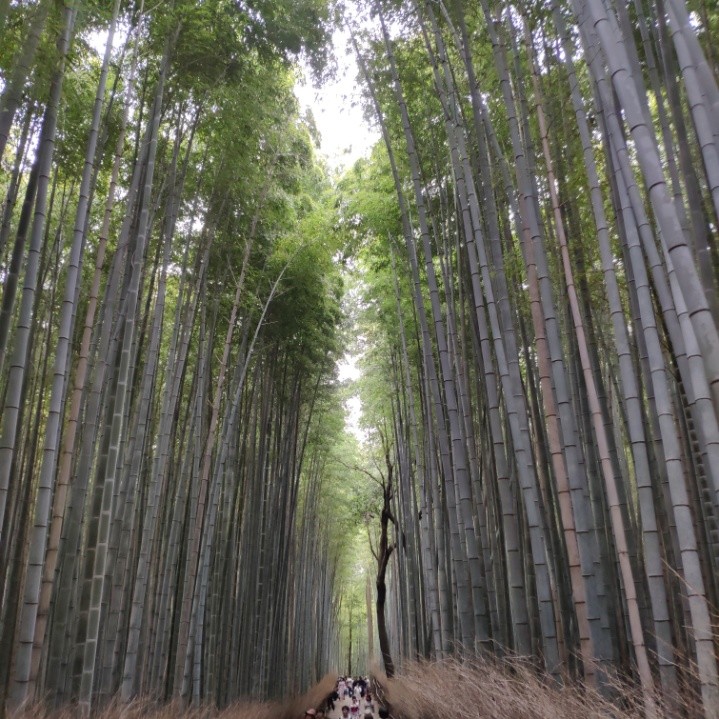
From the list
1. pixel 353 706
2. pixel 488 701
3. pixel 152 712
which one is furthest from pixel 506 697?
pixel 353 706

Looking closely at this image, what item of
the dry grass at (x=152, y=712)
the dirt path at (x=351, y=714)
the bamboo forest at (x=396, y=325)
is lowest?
the dirt path at (x=351, y=714)

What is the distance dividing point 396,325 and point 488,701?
4.90m

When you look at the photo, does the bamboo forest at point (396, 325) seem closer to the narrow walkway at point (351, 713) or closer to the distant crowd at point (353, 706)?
the distant crowd at point (353, 706)

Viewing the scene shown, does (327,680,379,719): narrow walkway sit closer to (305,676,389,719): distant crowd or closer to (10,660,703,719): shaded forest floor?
(305,676,389,719): distant crowd

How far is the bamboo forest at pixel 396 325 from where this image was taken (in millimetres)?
2287

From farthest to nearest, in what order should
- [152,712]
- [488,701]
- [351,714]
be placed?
[351,714], [152,712], [488,701]

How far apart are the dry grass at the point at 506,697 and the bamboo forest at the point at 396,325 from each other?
0.02 metres

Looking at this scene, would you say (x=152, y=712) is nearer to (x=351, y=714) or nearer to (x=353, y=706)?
(x=351, y=714)

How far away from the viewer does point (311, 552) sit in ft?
37.0

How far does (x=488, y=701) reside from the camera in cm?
236

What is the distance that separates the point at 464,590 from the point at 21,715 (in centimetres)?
231

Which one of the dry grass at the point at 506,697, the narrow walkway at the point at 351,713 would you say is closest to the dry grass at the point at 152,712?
the dry grass at the point at 506,697

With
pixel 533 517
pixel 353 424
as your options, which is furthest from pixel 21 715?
pixel 353 424

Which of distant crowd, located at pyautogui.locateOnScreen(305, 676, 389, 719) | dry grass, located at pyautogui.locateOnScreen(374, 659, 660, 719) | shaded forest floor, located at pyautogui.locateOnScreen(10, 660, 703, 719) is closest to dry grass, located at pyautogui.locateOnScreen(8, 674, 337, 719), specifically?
shaded forest floor, located at pyautogui.locateOnScreen(10, 660, 703, 719)
